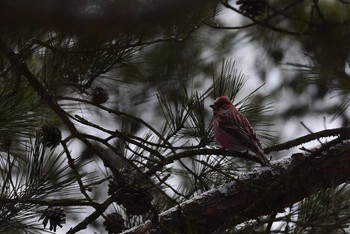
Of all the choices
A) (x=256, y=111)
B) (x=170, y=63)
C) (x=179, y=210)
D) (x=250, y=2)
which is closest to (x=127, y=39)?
(x=250, y=2)

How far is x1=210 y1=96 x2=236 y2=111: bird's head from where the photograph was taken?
318 centimetres

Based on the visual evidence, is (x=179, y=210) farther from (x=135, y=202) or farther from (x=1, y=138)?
(x=1, y=138)

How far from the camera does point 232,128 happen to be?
3363mm

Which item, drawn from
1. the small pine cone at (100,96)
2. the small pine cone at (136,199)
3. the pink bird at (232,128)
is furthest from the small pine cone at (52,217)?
the pink bird at (232,128)

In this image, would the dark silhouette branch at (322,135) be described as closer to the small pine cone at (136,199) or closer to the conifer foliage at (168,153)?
the conifer foliage at (168,153)

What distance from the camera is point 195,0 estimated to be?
1.19 metres

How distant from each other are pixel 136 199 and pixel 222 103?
2.94 ft

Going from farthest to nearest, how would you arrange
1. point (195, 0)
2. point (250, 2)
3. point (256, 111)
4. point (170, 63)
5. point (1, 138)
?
point (170, 63), point (256, 111), point (1, 138), point (250, 2), point (195, 0)

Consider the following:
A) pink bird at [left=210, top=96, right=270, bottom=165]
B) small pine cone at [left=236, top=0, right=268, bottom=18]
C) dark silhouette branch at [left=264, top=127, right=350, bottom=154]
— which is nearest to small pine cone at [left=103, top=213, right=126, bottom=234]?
pink bird at [left=210, top=96, right=270, bottom=165]

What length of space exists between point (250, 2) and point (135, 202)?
3.01 feet

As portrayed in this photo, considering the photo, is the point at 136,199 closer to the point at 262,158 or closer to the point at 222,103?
the point at 262,158

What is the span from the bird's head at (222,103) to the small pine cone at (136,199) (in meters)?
0.69

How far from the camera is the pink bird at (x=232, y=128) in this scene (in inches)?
126

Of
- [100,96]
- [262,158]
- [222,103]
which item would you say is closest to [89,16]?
[100,96]
